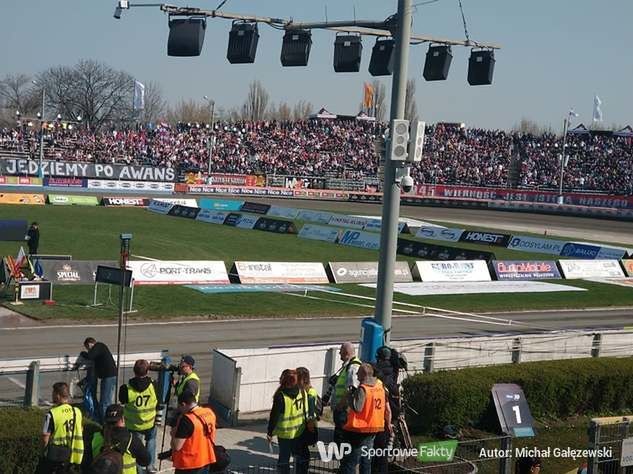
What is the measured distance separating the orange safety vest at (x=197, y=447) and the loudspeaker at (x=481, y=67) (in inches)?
443

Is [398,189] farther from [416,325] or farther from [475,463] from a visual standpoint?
[416,325]

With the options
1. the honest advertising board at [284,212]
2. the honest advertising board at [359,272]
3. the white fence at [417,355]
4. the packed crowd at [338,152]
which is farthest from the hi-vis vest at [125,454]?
the packed crowd at [338,152]

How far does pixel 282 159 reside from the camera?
295 feet

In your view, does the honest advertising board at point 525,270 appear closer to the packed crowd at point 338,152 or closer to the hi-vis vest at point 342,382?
the hi-vis vest at point 342,382

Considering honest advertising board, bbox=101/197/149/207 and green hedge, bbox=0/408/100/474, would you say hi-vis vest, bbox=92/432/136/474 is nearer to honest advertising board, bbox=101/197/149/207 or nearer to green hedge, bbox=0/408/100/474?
green hedge, bbox=0/408/100/474

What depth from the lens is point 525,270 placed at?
3878cm

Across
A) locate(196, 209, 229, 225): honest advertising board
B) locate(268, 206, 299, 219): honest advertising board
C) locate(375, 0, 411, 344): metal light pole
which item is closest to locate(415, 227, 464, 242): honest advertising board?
locate(268, 206, 299, 219): honest advertising board

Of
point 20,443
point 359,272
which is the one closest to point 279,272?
point 359,272

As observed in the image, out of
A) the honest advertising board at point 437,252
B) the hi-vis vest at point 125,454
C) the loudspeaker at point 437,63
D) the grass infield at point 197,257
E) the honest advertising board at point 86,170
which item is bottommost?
the grass infield at point 197,257

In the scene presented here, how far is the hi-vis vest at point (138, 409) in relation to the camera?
1015 cm

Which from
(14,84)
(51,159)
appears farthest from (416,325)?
(14,84)

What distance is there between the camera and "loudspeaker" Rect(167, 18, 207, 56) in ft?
54.9

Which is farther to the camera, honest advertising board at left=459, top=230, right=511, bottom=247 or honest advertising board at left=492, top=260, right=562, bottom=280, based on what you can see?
honest advertising board at left=459, top=230, right=511, bottom=247

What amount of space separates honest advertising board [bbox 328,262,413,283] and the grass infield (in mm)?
942
